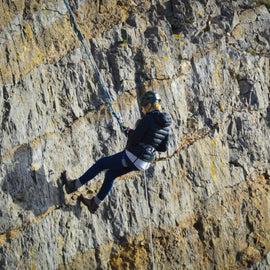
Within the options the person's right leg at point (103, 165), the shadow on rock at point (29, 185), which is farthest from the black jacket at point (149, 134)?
the shadow on rock at point (29, 185)

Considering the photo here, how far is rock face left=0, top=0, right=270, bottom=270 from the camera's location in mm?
7801

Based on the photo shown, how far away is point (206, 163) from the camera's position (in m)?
9.62

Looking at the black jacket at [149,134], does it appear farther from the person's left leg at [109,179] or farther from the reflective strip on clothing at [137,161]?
the person's left leg at [109,179]

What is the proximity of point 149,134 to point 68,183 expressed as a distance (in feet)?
6.54

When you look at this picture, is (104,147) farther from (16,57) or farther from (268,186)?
(268,186)

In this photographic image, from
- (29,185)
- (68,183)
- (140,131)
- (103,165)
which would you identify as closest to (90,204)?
(68,183)

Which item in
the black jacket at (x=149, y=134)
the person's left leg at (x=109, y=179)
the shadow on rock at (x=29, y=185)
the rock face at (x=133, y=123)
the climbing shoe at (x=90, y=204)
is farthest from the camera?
the climbing shoe at (x=90, y=204)

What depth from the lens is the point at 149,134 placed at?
24.7ft

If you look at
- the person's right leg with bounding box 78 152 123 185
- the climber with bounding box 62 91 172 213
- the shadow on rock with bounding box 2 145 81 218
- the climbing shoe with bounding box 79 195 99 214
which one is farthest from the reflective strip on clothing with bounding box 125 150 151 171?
the shadow on rock with bounding box 2 145 81 218

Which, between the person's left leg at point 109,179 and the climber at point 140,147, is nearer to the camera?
the climber at point 140,147

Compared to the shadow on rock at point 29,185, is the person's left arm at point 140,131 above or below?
above

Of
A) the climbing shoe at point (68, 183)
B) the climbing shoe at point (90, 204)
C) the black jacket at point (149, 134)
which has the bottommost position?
the climbing shoe at point (90, 204)

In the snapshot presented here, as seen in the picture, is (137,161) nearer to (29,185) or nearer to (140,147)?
(140,147)

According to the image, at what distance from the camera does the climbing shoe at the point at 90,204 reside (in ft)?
26.3
